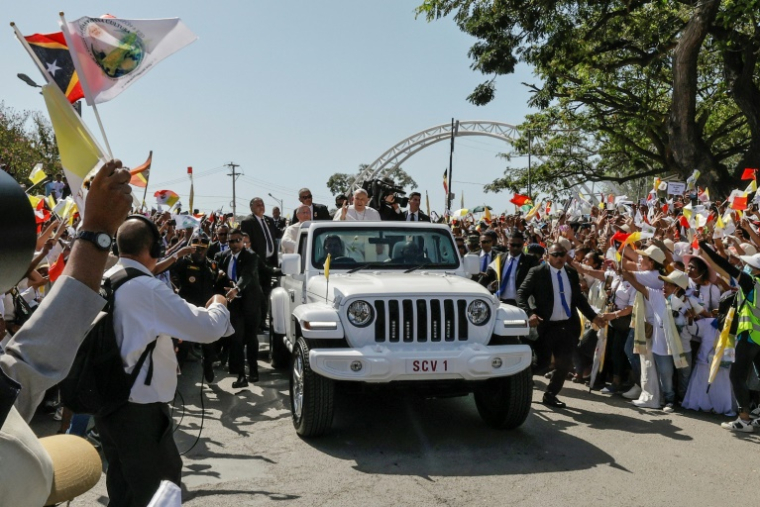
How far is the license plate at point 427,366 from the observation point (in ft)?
21.6

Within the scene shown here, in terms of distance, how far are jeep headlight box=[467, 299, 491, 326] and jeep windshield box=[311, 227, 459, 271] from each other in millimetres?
1262

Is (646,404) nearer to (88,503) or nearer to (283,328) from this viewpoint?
(283,328)

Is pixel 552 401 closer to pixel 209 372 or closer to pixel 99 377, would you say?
pixel 209 372

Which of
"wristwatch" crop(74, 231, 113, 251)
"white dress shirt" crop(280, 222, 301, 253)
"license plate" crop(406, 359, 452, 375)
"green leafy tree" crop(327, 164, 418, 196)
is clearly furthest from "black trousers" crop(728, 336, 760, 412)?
"green leafy tree" crop(327, 164, 418, 196)

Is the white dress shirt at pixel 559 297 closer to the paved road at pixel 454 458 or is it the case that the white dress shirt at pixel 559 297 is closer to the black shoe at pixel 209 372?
the paved road at pixel 454 458

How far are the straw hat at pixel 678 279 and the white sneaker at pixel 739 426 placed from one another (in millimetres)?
1566

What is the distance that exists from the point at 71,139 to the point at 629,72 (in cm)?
2964

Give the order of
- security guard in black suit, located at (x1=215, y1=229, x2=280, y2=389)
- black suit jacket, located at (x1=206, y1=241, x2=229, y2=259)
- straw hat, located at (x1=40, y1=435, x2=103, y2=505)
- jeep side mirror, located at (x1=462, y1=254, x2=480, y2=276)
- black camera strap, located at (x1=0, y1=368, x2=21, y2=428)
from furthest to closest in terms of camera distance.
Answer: black suit jacket, located at (x1=206, y1=241, x2=229, y2=259) → security guard in black suit, located at (x1=215, y1=229, x2=280, y2=389) → jeep side mirror, located at (x1=462, y1=254, x2=480, y2=276) → straw hat, located at (x1=40, y1=435, x2=103, y2=505) → black camera strap, located at (x1=0, y1=368, x2=21, y2=428)

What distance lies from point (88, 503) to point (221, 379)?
4654 millimetres

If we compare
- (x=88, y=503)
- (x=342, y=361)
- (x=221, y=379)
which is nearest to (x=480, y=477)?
(x=342, y=361)

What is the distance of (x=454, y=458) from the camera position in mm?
6391

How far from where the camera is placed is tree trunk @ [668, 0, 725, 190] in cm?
2114

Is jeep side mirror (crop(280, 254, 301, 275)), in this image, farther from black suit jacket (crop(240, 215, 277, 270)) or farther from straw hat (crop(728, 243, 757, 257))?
straw hat (crop(728, 243, 757, 257))

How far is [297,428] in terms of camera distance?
23.0ft
